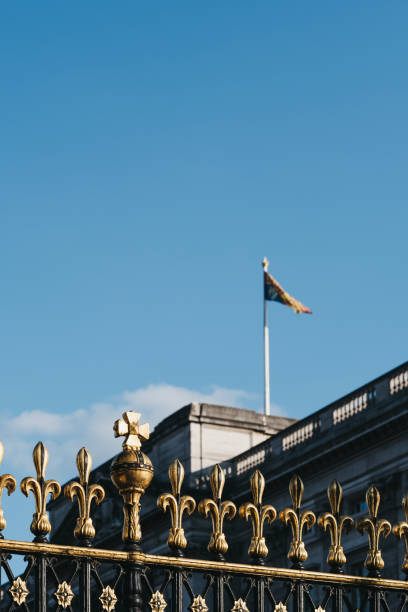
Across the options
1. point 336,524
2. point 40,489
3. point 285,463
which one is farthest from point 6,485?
point 285,463

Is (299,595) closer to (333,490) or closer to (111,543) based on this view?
(333,490)

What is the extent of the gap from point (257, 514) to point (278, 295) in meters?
50.8

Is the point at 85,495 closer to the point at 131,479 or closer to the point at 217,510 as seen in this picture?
the point at 131,479

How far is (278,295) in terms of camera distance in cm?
6144

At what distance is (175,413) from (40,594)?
49458 millimetres

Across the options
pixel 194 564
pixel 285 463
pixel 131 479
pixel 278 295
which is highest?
pixel 278 295

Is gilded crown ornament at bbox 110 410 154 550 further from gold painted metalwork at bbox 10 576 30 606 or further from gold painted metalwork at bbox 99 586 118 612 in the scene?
gold painted metalwork at bbox 10 576 30 606

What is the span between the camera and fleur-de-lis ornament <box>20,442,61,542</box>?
394 inches

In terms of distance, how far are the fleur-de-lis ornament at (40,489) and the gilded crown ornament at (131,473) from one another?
66 centimetres

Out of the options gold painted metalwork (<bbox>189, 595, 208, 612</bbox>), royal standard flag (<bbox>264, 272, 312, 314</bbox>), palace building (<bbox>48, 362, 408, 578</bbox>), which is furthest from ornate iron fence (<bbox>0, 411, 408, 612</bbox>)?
royal standard flag (<bbox>264, 272, 312, 314</bbox>)

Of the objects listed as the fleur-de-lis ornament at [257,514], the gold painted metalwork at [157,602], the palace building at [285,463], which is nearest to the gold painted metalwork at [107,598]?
the gold painted metalwork at [157,602]

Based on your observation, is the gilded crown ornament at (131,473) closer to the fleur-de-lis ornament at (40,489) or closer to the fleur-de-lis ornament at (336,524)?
the fleur-de-lis ornament at (40,489)

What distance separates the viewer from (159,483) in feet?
184

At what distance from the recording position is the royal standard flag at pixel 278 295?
60844mm
